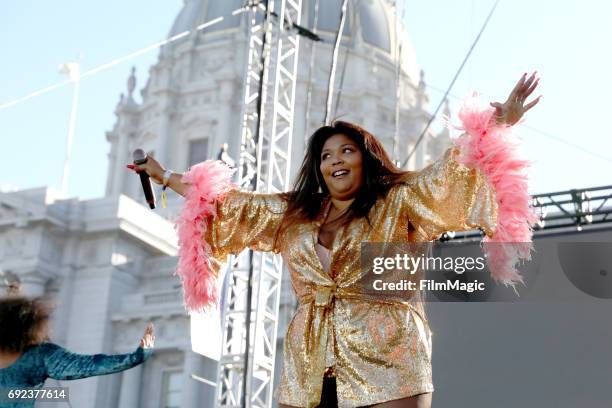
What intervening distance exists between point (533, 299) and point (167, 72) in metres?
32.5

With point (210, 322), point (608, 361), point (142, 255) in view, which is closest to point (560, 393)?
point (608, 361)

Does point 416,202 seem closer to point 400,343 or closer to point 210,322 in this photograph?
point 400,343

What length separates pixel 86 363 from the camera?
3.72 meters

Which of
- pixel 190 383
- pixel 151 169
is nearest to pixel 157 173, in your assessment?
pixel 151 169

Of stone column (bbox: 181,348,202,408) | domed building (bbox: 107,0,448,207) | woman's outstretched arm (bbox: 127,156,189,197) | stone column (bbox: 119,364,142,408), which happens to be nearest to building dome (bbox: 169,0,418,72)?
domed building (bbox: 107,0,448,207)

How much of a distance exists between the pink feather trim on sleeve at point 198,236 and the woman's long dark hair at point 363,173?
26 cm

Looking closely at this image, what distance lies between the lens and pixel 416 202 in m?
2.98

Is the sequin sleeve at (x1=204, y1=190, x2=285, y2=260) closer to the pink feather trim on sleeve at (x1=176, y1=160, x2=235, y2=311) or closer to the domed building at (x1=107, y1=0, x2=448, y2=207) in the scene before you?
the pink feather trim on sleeve at (x1=176, y1=160, x2=235, y2=311)

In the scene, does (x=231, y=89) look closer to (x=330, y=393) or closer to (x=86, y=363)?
(x=86, y=363)

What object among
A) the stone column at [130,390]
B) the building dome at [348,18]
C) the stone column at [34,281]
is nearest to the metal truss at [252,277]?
the stone column at [130,390]

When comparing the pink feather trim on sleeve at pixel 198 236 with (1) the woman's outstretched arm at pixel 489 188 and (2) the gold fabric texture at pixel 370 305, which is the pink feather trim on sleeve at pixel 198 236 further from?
(1) the woman's outstretched arm at pixel 489 188

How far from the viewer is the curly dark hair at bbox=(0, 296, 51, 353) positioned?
12.5 feet

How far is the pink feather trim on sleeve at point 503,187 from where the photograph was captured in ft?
9.52

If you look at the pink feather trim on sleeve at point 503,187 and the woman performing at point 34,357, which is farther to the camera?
the woman performing at point 34,357
